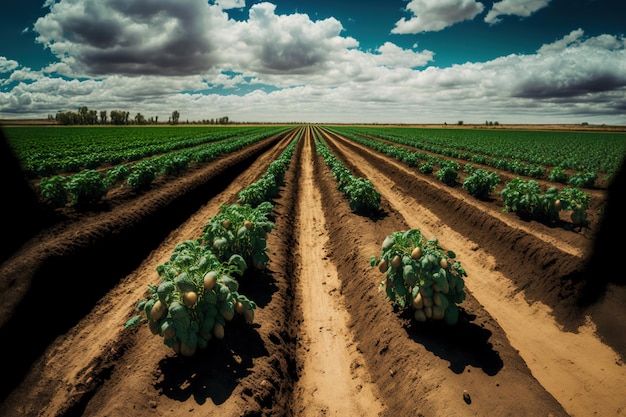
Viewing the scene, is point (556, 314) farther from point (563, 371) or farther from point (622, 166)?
point (622, 166)

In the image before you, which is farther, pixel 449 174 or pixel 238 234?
pixel 449 174

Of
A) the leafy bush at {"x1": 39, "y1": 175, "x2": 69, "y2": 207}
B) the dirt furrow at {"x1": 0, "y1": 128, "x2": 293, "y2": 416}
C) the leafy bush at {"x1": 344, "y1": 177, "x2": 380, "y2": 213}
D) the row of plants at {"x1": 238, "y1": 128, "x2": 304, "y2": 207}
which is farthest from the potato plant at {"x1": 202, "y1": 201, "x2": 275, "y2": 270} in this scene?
the leafy bush at {"x1": 39, "y1": 175, "x2": 69, "y2": 207}

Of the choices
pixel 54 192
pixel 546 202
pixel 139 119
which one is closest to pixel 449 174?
pixel 546 202

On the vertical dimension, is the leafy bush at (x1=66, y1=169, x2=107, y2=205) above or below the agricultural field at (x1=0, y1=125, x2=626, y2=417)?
above

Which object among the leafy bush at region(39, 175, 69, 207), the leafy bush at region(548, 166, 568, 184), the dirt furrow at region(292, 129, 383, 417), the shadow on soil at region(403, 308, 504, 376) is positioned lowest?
the dirt furrow at region(292, 129, 383, 417)

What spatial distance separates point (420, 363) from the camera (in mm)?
4867

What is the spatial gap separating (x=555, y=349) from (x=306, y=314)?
473cm

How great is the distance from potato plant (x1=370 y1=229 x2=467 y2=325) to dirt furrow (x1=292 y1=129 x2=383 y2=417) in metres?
1.47

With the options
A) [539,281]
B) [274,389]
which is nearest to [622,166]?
[274,389]

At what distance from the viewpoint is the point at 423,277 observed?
501cm

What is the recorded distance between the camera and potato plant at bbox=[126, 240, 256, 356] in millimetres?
4113

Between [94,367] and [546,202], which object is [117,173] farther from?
[546,202]

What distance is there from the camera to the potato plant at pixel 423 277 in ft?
16.2

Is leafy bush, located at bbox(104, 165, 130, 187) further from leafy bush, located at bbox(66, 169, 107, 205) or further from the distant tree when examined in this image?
the distant tree
